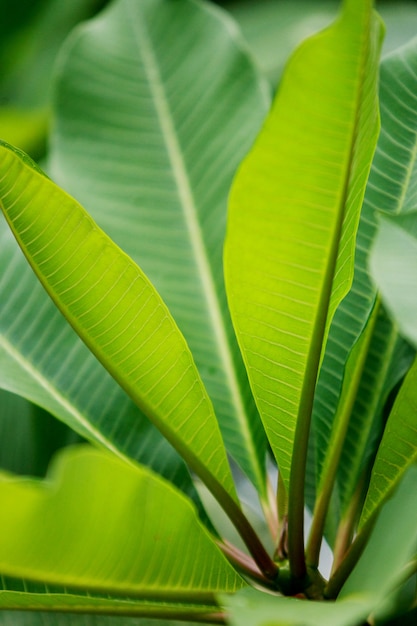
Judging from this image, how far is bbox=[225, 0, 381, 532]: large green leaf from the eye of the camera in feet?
1.19

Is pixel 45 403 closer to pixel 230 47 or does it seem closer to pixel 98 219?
pixel 98 219

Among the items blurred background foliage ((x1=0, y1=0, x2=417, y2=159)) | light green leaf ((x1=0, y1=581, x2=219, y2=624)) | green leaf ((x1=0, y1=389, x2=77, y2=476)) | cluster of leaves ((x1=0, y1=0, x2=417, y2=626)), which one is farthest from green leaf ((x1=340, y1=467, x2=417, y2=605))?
blurred background foliage ((x1=0, y1=0, x2=417, y2=159))

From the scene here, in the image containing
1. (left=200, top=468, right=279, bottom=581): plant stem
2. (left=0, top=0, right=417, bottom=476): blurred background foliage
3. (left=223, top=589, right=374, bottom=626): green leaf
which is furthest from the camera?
(left=0, top=0, right=417, bottom=476): blurred background foliage

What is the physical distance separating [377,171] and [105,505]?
0.37 meters

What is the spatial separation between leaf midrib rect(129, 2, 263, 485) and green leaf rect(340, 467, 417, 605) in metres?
0.26

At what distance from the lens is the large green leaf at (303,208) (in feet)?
1.19

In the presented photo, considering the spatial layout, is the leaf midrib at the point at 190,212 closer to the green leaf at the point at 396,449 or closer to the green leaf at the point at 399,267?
the green leaf at the point at 396,449

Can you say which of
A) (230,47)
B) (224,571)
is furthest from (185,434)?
(230,47)

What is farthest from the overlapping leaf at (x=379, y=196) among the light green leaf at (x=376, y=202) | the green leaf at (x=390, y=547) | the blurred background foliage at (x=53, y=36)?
the blurred background foliage at (x=53, y=36)

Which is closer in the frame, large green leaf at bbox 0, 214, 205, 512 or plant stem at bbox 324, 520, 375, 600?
plant stem at bbox 324, 520, 375, 600

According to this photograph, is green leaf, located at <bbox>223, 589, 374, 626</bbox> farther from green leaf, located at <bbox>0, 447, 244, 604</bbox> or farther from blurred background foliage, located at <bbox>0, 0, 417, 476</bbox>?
blurred background foliage, located at <bbox>0, 0, 417, 476</bbox>

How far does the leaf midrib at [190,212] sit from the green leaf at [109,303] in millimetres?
164

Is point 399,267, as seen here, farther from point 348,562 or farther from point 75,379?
point 75,379

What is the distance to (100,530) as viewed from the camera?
34 centimetres
